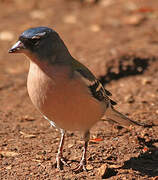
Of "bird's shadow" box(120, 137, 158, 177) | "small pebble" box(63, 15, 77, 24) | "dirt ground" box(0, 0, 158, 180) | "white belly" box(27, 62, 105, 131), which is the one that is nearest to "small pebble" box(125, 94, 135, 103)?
"dirt ground" box(0, 0, 158, 180)

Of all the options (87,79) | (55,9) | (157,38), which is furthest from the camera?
(55,9)

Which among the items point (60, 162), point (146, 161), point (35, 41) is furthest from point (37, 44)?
point (146, 161)

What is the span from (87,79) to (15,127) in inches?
73.4

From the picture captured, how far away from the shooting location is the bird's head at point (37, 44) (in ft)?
13.4

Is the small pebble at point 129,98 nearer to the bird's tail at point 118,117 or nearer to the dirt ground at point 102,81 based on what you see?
the dirt ground at point 102,81

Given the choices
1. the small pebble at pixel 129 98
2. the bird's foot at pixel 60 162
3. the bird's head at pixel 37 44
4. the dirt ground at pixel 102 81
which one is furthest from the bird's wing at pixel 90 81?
the small pebble at pixel 129 98

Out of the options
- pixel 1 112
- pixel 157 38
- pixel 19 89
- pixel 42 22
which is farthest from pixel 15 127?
pixel 42 22

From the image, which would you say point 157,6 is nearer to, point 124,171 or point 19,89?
point 19,89

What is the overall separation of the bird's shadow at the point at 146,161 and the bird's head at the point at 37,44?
66.2 inches

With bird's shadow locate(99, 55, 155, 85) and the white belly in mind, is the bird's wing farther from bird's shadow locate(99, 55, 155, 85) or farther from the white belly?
bird's shadow locate(99, 55, 155, 85)

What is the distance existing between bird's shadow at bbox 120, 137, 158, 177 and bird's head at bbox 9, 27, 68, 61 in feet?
5.52

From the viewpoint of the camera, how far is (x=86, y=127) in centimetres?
459

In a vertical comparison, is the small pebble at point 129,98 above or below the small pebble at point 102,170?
below

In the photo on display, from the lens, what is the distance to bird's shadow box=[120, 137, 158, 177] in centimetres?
453
